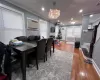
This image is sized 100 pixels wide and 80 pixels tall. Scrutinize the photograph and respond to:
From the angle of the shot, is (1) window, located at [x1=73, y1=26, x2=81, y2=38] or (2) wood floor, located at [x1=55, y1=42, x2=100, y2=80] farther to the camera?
(1) window, located at [x1=73, y1=26, x2=81, y2=38]

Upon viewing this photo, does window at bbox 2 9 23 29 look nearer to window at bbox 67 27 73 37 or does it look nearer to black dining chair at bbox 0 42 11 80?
black dining chair at bbox 0 42 11 80

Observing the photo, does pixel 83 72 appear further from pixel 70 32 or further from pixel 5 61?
pixel 70 32

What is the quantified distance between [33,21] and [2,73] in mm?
3648

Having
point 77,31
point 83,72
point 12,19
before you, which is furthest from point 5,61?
point 77,31

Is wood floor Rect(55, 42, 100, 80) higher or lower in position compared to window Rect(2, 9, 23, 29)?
lower

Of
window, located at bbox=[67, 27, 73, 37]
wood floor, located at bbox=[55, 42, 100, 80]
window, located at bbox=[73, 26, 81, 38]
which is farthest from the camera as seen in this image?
window, located at bbox=[67, 27, 73, 37]

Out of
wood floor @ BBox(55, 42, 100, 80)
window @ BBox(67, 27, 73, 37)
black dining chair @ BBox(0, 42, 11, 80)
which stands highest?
window @ BBox(67, 27, 73, 37)

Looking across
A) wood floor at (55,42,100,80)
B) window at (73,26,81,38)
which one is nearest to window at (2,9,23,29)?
wood floor at (55,42,100,80)

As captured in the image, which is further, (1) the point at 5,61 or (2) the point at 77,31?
(2) the point at 77,31

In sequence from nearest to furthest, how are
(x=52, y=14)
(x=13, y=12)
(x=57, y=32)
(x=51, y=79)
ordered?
(x=51, y=79) < (x=52, y=14) < (x=13, y=12) < (x=57, y=32)

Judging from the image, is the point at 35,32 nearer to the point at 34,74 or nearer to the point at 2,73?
the point at 34,74

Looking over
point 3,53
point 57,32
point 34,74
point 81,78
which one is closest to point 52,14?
point 3,53

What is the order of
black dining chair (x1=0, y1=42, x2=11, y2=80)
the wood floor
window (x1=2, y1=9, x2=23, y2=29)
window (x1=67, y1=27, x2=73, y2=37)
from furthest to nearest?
window (x1=67, y1=27, x2=73, y2=37)
window (x1=2, y1=9, x2=23, y2=29)
the wood floor
black dining chair (x1=0, y1=42, x2=11, y2=80)

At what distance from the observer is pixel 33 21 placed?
414cm
